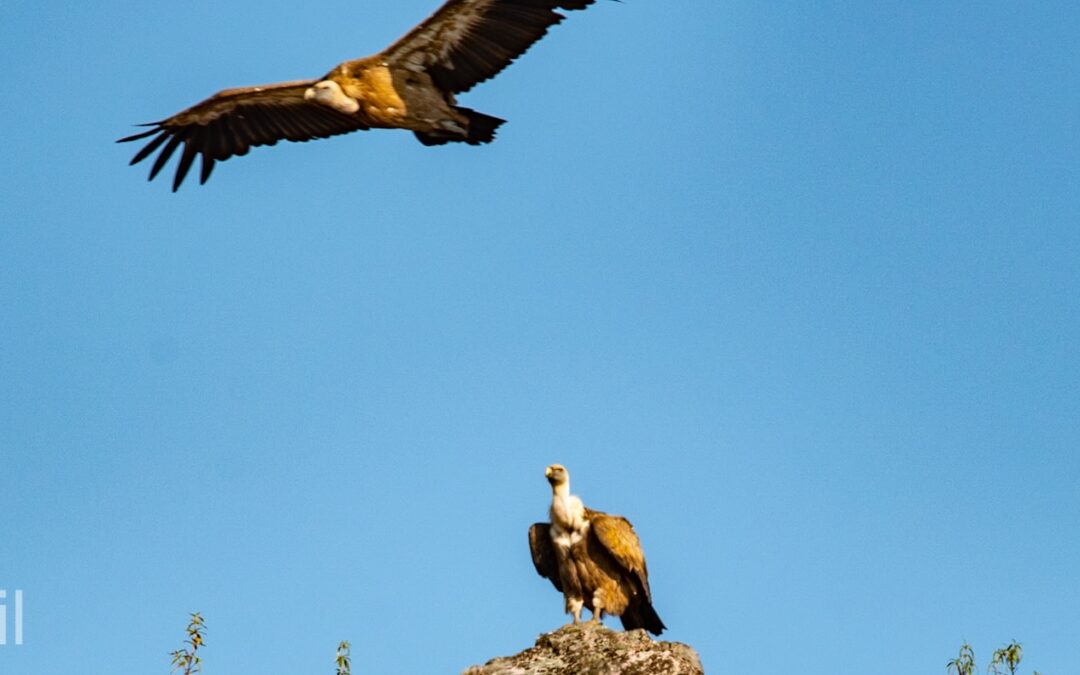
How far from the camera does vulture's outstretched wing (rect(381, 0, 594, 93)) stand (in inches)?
527

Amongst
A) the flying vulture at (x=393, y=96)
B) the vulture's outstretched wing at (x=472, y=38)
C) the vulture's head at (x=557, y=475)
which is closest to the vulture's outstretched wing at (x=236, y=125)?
the flying vulture at (x=393, y=96)

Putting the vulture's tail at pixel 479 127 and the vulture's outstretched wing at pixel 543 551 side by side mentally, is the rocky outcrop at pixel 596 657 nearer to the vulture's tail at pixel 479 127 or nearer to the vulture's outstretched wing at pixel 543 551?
the vulture's outstretched wing at pixel 543 551

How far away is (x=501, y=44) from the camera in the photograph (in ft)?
45.2

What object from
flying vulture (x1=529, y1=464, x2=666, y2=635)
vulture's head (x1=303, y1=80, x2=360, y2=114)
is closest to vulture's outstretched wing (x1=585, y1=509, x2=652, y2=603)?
flying vulture (x1=529, y1=464, x2=666, y2=635)

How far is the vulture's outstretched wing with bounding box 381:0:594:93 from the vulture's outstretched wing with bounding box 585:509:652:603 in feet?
14.2

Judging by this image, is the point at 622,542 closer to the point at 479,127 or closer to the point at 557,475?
the point at 557,475

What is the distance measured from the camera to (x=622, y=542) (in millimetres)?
10914

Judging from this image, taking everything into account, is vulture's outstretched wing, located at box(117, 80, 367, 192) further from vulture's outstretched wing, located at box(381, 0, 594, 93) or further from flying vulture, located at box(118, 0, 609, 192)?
vulture's outstretched wing, located at box(381, 0, 594, 93)

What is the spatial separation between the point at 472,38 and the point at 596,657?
256 inches

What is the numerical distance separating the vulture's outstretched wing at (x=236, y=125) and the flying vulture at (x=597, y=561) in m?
5.20

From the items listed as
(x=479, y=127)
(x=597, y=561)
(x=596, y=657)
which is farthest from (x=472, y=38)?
(x=596, y=657)

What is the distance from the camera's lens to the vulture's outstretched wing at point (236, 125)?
1516 cm

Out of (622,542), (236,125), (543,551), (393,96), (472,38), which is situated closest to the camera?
(622,542)

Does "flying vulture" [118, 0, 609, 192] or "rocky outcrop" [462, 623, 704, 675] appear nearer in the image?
"rocky outcrop" [462, 623, 704, 675]
